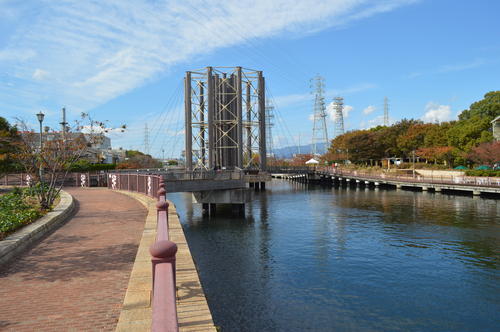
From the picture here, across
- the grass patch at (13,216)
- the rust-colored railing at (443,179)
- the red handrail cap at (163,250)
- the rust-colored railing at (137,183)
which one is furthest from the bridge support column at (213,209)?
the red handrail cap at (163,250)

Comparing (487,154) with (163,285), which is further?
(487,154)

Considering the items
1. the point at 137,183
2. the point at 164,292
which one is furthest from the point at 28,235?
the point at 137,183

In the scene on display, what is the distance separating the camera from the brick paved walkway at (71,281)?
20.7 ft

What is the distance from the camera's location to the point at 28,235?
38.2 ft

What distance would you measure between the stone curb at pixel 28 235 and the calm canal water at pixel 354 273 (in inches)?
276

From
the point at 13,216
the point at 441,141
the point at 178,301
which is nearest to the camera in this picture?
the point at 178,301

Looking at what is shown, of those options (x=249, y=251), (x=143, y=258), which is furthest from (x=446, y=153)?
(x=143, y=258)

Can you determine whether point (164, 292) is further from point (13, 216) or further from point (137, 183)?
point (137, 183)

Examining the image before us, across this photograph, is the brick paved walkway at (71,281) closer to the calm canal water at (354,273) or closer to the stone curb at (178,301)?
the stone curb at (178,301)

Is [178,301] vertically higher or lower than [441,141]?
lower

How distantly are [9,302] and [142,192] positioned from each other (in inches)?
804

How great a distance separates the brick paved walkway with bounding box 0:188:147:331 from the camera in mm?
6297

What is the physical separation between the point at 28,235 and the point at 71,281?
456 centimetres

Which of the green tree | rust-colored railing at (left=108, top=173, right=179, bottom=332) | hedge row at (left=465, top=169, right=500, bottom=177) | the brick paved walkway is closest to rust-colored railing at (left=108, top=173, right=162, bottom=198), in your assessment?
the brick paved walkway
